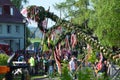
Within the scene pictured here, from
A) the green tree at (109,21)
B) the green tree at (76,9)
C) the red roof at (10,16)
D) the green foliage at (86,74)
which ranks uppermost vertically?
the green foliage at (86,74)

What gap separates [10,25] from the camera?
70875 millimetres

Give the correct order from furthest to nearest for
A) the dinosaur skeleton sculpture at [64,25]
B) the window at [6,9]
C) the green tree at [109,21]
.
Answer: the window at [6,9] < the green tree at [109,21] < the dinosaur skeleton sculpture at [64,25]

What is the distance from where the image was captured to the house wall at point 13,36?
68312mm

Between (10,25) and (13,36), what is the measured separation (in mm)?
1785

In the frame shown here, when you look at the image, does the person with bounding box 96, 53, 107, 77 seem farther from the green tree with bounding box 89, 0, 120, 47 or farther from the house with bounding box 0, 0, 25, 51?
the house with bounding box 0, 0, 25, 51

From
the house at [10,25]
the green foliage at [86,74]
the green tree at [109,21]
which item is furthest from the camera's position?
the house at [10,25]

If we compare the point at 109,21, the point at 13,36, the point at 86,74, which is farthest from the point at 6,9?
the point at 86,74

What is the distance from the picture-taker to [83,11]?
51.6m

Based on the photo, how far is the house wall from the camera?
6831cm

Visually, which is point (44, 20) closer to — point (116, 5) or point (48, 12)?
point (48, 12)

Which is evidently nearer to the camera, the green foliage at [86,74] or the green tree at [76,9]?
the green foliage at [86,74]

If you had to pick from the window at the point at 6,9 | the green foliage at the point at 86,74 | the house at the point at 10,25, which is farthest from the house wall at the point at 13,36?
the green foliage at the point at 86,74

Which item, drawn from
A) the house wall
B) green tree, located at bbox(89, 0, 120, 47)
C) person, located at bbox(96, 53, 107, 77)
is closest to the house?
the house wall

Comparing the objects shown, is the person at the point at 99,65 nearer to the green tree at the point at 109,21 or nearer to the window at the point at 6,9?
the green tree at the point at 109,21
